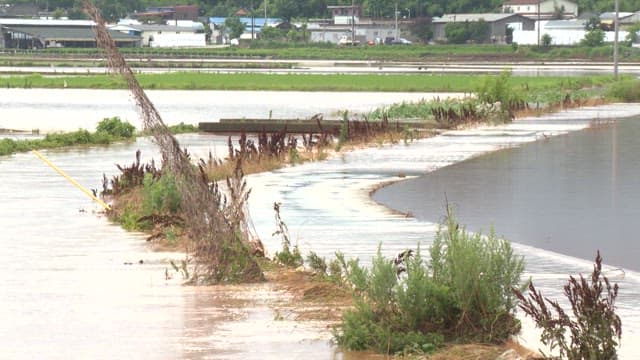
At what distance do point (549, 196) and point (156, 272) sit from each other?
32.0ft

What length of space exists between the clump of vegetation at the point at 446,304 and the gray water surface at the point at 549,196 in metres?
4.73

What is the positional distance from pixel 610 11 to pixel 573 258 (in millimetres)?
177334

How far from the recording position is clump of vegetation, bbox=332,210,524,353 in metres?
11.0

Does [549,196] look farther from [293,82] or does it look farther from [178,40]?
[178,40]

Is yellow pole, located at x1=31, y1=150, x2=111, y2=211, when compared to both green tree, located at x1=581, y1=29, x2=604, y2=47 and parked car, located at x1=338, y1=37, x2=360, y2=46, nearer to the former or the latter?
green tree, located at x1=581, y1=29, x2=604, y2=47

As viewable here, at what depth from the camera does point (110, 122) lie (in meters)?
38.4

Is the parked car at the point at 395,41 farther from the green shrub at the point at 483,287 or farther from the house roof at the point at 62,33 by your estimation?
the green shrub at the point at 483,287

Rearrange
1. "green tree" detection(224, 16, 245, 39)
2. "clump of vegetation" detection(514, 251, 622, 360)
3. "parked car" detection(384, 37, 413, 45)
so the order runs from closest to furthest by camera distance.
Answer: "clump of vegetation" detection(514, 251, 622, 360) → "parked car" detection(384, 37, 413, 45) → "green tree" detection(224, 16, 245, 39)

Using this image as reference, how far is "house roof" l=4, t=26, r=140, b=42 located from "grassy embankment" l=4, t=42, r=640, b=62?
5593mm

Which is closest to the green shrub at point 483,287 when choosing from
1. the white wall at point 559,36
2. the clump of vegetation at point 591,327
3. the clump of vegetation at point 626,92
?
the clump of vegetation at point 591,327

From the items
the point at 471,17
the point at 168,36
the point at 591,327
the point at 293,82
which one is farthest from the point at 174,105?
the point at 471,17

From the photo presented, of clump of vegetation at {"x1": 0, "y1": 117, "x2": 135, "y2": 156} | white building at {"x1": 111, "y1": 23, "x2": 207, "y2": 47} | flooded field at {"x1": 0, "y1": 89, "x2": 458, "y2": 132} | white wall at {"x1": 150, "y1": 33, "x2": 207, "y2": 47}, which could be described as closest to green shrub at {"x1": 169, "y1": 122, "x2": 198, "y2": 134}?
clump of vegetation at {"x1": 0, "y1": 117, "x2": 135, "y2": 156}

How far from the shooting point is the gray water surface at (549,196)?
1809 centimetres

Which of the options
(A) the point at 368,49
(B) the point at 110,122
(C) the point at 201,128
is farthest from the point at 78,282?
(A) the point at 368,49
